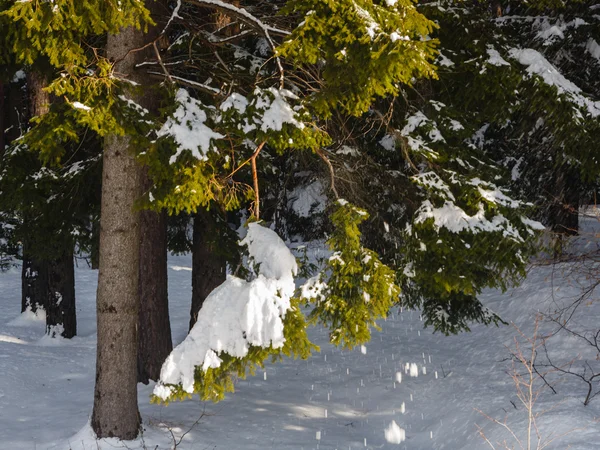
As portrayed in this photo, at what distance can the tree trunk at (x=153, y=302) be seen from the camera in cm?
967

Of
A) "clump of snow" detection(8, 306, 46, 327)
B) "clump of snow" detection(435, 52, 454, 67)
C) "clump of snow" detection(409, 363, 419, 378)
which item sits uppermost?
"clump of snow" detection(435, 52, 454, 67)

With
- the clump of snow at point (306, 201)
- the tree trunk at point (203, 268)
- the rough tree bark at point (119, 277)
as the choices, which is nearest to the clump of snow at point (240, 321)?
the rough tree bark at point (119, 277)

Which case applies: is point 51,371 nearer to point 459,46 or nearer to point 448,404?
point 448,404

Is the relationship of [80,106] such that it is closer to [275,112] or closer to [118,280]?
[275,112]

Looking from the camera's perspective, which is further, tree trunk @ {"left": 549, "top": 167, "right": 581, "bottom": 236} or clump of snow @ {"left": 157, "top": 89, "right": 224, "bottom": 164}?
tree trunk @ {"left": 549, "top": 167, "right": 581, "bottom": 236}

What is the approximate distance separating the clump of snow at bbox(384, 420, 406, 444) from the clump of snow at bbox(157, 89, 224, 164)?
5.24 m

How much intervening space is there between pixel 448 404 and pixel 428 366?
7.20ft

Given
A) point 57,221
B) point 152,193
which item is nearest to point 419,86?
point 152,193

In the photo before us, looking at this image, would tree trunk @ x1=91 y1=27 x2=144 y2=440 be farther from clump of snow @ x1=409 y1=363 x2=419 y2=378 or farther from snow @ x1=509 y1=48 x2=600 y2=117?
clump of snow @ x1=409 y1=363 x2=419 y2=378

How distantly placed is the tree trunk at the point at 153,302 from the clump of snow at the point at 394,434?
148 inches

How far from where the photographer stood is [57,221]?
400 inches

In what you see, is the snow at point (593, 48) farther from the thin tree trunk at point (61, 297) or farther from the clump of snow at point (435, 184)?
the thin tree trunk at point (61, 297)

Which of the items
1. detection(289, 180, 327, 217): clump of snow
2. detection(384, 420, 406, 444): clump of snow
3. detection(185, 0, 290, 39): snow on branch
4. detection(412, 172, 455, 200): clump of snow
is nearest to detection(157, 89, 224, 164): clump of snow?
detection(185, 0, 290, 39): snow on branch

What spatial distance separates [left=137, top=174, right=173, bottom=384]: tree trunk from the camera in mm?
9672
